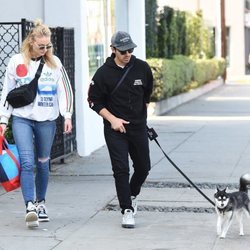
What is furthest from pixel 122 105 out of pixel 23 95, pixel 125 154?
pixel 23 95

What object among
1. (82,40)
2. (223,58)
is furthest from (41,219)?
(223,58)

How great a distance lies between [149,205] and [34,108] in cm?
199

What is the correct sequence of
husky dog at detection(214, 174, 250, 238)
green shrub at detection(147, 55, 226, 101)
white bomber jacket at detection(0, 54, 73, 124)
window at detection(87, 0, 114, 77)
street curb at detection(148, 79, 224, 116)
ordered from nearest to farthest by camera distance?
1. husky dog at detection(214, 174, 250, 238)
2. white bomber jacket at detection(0, 54, 73, 124)
3. window at detection(87, 0, 114, 77)
4. street curb at detection(148, 79, 224, 116)
5. green shrub at detection(147, 55, 226, 101)

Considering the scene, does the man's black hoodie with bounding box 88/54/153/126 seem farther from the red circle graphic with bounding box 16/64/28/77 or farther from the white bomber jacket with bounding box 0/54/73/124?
the red circle graphic with bounding box 16/64/28/77

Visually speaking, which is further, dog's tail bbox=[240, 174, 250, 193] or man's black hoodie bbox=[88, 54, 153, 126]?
man's black hoodie bbox=[88, 54, 153, 126]

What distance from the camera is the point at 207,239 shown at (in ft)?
24.8

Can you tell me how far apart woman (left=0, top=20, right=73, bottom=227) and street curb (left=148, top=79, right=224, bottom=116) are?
39.1 feet

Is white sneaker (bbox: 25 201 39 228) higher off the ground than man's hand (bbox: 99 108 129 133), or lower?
lower

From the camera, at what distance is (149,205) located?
9227 millimetres

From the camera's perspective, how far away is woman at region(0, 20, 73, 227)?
25.8 ft

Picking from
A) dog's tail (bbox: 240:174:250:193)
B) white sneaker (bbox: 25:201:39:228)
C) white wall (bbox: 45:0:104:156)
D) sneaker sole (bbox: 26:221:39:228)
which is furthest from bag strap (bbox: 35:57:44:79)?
white wall (bbox: 45:0:104:156)

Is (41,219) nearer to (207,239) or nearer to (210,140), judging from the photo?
(207,239)

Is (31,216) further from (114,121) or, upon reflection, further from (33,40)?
(33,40)

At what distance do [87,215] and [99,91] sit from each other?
1.42 m
